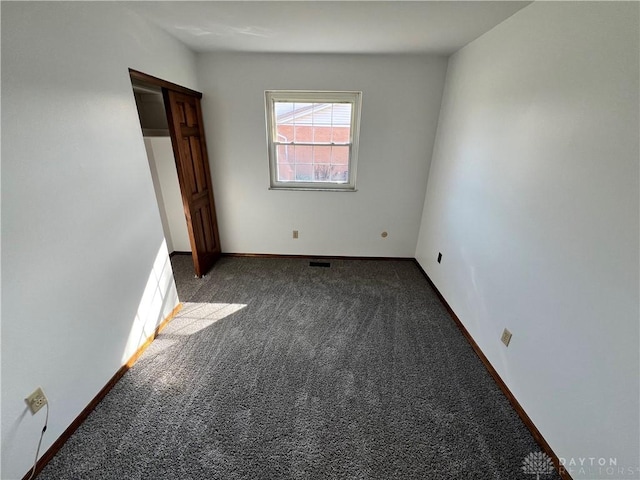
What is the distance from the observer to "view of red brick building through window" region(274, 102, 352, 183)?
9.54 ft

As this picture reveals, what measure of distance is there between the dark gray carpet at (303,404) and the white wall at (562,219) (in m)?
0.35

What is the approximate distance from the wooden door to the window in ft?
2.47

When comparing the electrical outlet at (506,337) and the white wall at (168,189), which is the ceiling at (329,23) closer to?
the white wall at (168,189)

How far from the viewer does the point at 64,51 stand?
1267 mm

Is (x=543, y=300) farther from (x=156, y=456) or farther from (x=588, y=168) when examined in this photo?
(x=156, y=456)

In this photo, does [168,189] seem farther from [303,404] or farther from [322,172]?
[303,404]

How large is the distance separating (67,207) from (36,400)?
36.6 inches

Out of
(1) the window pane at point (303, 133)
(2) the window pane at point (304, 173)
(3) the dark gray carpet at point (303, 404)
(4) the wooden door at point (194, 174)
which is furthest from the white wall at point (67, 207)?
(2) the window pane at point (304, 173)

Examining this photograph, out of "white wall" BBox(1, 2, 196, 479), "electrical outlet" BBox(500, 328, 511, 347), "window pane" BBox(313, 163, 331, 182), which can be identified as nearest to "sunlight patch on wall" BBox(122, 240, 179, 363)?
"white wall" BBox(1, 2, 196, 479)

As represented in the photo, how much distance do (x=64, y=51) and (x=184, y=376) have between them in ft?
6.40

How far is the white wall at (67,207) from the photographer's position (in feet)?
3.62

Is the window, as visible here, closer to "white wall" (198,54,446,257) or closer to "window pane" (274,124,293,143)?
"window pane" (274,124,293,143)

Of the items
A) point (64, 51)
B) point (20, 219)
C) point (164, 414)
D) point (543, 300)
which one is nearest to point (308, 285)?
point (164, 414)

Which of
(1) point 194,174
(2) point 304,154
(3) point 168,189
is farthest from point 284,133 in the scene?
(3) point 168,189
